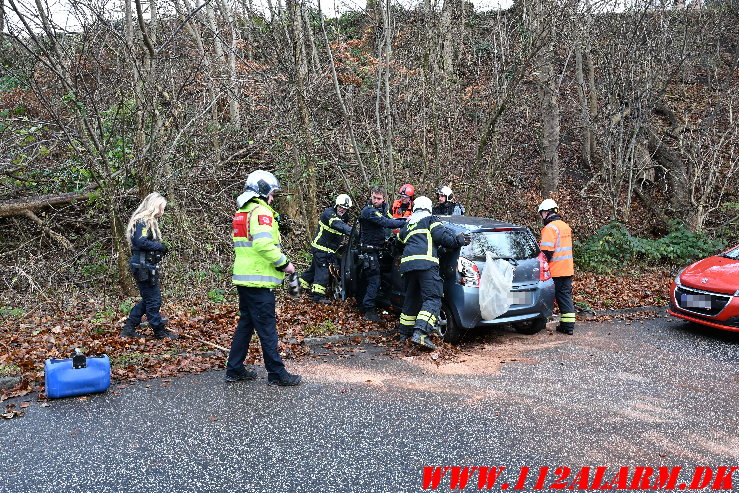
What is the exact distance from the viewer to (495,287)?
23.9ft

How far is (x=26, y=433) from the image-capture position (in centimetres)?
484

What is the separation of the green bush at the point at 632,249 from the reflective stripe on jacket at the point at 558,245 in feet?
19.5

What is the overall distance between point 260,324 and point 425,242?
255 centimetres

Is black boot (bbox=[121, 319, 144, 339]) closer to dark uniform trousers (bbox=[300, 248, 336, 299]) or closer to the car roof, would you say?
dark uniform trousers (bbox=[300, 248, 336, 299])

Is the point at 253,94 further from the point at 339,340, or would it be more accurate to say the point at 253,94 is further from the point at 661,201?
the point at 661,201

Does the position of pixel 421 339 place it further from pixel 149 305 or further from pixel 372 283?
→ pixel 149 305

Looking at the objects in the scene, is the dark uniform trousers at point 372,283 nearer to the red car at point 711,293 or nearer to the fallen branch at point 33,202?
the red car at point 711,293

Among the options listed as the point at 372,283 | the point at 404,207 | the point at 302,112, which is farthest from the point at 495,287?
the point at 302,112

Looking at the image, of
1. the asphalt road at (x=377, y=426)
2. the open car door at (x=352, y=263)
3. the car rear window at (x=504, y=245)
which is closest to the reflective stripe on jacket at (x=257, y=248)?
the asphalt road at (x=377, y=426)

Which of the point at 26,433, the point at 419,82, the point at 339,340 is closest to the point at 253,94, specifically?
the point at 419,82

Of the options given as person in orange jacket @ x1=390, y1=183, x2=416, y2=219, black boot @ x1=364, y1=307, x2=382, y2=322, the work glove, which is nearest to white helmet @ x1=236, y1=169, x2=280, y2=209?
the work glove

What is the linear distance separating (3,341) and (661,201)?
18125 mm

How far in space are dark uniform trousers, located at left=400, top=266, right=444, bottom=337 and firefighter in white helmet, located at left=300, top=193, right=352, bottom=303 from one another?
7.96 ft

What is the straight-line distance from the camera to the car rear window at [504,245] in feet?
24.7
